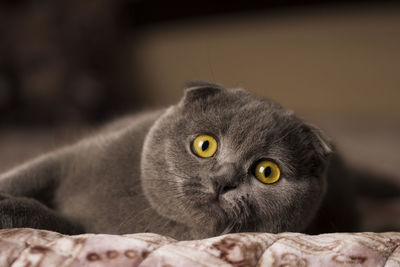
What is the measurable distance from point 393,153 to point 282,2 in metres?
1.92

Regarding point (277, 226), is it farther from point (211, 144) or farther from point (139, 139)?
point (139, 139)

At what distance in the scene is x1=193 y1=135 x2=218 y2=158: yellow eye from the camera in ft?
3.44

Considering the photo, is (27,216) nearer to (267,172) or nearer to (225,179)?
(225,179)

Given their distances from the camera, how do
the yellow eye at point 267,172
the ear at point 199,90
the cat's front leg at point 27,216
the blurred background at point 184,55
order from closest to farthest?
the cat's front leg at point 27,216, the yellow eye at point 267,172, the ear at point 199,90, the blurred background at point 184,55

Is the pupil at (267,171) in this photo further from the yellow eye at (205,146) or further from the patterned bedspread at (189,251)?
the patterned bedspread at (189,251)

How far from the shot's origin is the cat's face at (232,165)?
100 centimetres

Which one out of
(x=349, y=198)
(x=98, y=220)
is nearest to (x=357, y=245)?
(x=98, y=220)

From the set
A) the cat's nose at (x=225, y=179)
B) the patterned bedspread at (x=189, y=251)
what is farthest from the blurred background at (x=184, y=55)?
the patterned bedspread at (x=189, y=251)

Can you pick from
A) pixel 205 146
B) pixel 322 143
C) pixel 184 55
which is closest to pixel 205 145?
pixel 205 146

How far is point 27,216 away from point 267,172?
537 millimetres

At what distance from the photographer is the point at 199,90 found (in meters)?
1.14

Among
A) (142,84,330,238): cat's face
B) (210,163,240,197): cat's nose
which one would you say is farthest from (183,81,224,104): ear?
(210,163,240,197): cat's nose

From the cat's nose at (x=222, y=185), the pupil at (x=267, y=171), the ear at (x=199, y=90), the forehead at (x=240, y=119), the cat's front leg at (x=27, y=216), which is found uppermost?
the ear at (x=199, y=90)

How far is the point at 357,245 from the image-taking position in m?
0.79
